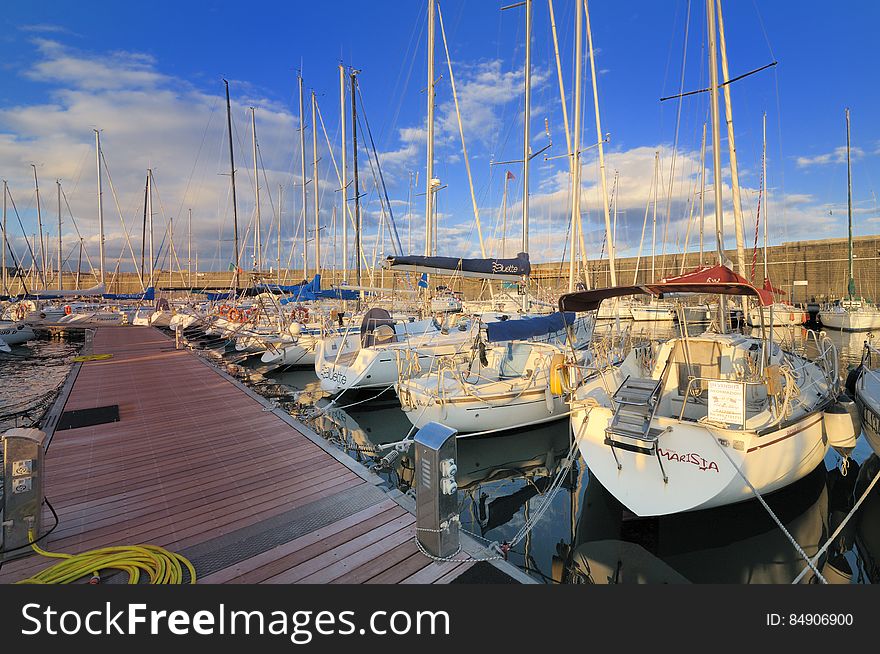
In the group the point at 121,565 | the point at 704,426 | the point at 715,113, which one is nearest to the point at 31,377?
the point at 121,565

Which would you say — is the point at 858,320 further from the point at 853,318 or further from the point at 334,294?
the point at 334,294

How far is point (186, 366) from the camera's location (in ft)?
49.9

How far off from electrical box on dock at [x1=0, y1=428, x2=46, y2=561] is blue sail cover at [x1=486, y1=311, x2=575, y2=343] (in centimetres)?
746

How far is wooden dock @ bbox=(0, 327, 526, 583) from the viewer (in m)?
3.79

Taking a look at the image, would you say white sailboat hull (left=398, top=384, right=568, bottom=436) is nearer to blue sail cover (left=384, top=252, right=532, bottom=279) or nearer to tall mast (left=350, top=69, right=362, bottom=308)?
blue sail cover (left=384, top=252, right=532, bottom=279)

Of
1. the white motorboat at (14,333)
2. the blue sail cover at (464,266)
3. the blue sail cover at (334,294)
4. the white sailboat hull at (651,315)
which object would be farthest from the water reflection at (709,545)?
the white sailboat hull at (651,315)

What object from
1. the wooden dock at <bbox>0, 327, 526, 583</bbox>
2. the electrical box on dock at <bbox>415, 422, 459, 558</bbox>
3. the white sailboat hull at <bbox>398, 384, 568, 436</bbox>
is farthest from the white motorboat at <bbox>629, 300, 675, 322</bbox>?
the electrical box on dock at <bbox>415, 422, 459, 558</bbox>

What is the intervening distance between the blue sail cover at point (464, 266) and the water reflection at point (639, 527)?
5263 millimetres

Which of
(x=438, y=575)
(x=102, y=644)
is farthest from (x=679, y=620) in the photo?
(x=102, y=644)

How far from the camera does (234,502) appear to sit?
200 inches

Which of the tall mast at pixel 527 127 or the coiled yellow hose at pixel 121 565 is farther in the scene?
the tall mast at pixel 527 127

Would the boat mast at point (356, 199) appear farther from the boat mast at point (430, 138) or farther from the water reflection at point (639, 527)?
the water reflection at point (639, 527)

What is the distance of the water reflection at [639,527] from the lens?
5.61 metres

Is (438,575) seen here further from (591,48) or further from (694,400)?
(591,48)
